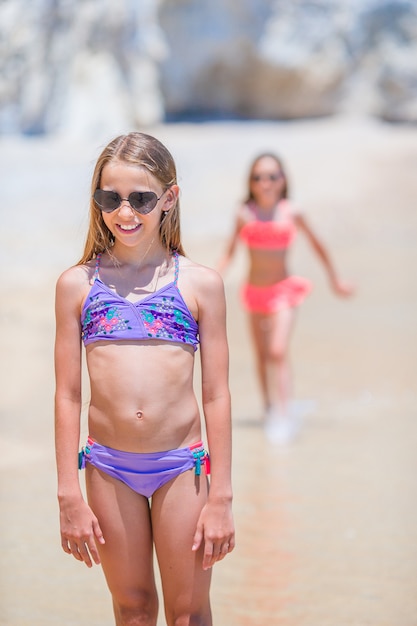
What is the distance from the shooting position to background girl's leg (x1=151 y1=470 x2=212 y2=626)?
2.34m

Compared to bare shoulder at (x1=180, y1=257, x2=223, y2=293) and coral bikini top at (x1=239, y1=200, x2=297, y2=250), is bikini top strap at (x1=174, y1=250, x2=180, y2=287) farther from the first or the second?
coral bikini top at (x1=239, y1=200, x2=297, y2=250)

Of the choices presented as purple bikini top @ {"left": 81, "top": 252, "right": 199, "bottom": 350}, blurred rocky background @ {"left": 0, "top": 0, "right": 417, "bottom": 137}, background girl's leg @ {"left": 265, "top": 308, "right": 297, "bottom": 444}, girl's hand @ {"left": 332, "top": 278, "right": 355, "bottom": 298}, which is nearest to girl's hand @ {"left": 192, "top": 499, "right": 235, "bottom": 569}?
purple bikini top @ {"left": 81, "top": 252, "right": 199, "bottom": 350}

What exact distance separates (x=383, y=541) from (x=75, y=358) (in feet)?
6.62

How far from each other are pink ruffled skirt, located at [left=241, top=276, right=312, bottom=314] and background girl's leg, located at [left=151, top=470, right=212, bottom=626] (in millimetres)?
3656

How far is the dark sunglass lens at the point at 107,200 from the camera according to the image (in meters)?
2.38

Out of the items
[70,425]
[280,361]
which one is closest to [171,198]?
[70,425]

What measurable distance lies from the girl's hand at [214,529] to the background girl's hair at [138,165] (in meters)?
0.63

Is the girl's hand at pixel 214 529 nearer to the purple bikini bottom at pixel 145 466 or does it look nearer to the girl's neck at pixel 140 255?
the purple bikini bottom at pixel 145 466

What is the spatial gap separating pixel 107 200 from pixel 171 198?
0.18 m

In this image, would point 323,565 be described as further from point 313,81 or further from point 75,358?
point 313,81

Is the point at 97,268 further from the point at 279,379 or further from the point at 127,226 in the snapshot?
the point at 279,379

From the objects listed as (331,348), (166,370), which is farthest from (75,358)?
(331,348)

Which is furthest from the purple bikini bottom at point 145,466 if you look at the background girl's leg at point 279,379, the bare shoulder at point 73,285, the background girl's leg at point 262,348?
the background girl's leg at point 262,348

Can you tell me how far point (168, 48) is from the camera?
22.7 metres
